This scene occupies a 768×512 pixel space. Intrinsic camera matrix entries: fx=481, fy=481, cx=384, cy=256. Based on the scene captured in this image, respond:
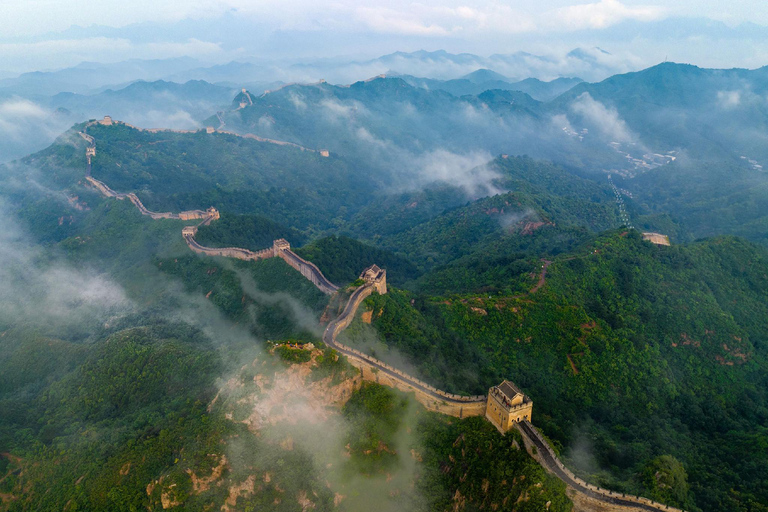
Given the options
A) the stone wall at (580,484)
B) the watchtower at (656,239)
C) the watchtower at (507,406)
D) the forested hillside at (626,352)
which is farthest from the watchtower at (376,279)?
the watchtower at (656,239)

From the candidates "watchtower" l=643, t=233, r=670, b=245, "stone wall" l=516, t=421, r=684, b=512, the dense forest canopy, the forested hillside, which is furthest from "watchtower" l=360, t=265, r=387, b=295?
"watchtower" l=643, t=233, r=670, b=245

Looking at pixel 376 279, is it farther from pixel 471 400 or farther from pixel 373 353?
pixel 471 400

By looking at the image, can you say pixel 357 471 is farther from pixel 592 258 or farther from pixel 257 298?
pixel 592 258

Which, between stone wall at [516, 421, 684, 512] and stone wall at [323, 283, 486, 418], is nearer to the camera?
stone wall at [516, 421, 684, 512]

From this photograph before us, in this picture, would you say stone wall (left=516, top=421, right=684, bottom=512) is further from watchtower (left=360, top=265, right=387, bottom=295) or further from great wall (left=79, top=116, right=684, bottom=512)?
watchtower (left=360, top=265, right=387, bottom=295)

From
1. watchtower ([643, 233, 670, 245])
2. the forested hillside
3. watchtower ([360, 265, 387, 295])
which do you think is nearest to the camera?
the forested hillside

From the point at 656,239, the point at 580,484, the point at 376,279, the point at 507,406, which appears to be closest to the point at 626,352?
the point at 507,406

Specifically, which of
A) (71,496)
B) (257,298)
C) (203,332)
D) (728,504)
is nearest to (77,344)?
(203,332)

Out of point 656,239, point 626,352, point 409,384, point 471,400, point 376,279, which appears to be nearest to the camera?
point 471,400
